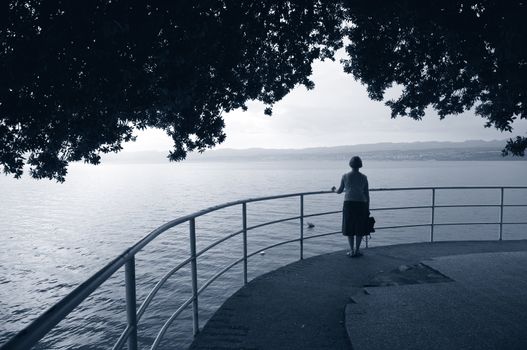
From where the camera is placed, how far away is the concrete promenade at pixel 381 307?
3.73 metres

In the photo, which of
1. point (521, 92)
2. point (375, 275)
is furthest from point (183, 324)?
point (521, 92)

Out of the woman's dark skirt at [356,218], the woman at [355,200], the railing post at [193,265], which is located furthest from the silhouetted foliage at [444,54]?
the railing post at [193,265]

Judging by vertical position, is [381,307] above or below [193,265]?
below

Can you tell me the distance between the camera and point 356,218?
7.01 metres

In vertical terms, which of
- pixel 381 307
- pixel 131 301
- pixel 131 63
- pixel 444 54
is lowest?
pixel 381 307

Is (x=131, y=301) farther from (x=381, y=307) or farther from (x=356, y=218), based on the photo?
(x=356, y=218)

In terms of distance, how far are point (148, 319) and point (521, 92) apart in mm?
12216

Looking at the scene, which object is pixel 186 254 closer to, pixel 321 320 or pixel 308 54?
pixel 308 54

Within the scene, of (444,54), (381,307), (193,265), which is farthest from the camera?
(444,54)

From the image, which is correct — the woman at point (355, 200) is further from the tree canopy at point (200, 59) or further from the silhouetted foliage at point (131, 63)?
the silhouetted foliage at point (131, 63)

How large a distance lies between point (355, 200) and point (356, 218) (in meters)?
0.36

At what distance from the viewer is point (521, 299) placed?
470cm

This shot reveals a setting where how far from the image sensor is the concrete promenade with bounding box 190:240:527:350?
3.73 m

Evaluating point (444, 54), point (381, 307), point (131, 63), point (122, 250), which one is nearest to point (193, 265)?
point (381, 307)
